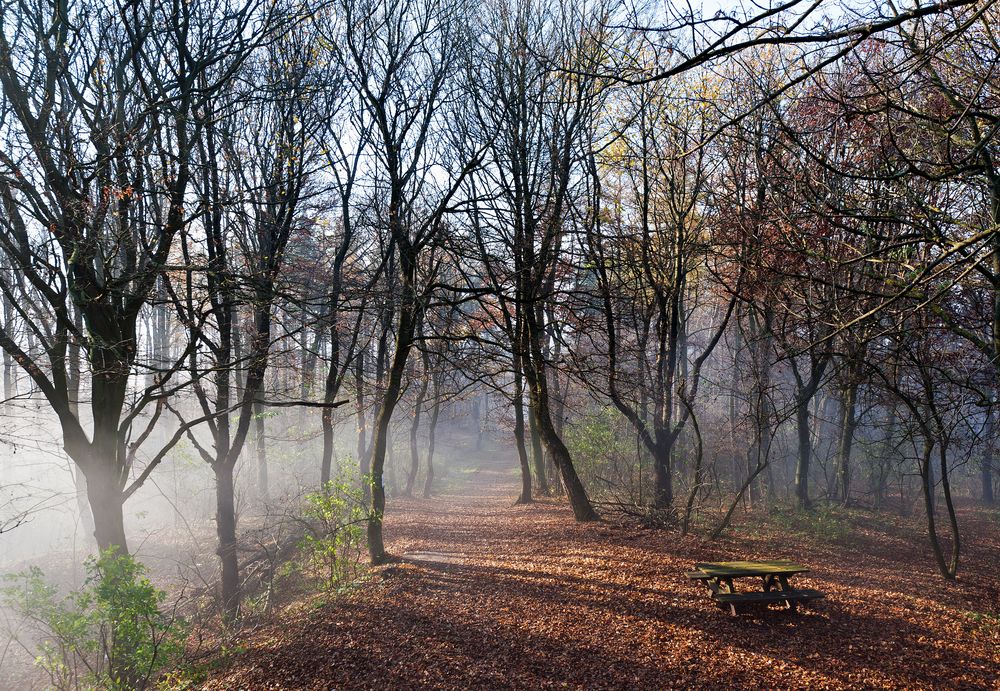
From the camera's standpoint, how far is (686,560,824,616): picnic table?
6.72 metres

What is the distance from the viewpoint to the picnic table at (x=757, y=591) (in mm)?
6719

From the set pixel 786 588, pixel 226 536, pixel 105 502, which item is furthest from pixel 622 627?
pixel 226 536

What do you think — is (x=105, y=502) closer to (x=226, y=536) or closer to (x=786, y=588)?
(x=226, y=536)

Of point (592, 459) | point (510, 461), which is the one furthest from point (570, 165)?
point (510, 461)

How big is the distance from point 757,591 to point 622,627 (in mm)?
1719

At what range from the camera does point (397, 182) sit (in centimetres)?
1101

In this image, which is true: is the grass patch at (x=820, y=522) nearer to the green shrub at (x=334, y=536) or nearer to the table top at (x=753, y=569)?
the table top at (x=753, y=569)

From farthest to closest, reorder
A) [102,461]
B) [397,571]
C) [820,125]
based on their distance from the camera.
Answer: [820,125]
[397,571]
[102,461]

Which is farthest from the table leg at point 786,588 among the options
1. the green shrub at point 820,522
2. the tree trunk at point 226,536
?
the tree trunk at point 226,536

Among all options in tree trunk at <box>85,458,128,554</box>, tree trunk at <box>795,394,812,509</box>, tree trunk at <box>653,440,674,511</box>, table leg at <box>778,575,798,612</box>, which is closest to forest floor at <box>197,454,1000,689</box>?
table leg at <box>778,575,798,612</box>

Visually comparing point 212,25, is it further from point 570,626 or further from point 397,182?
point 570,626

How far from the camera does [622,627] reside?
6.75 m

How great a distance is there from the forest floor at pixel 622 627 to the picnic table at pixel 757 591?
21 cm

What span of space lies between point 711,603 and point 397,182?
822 cm
